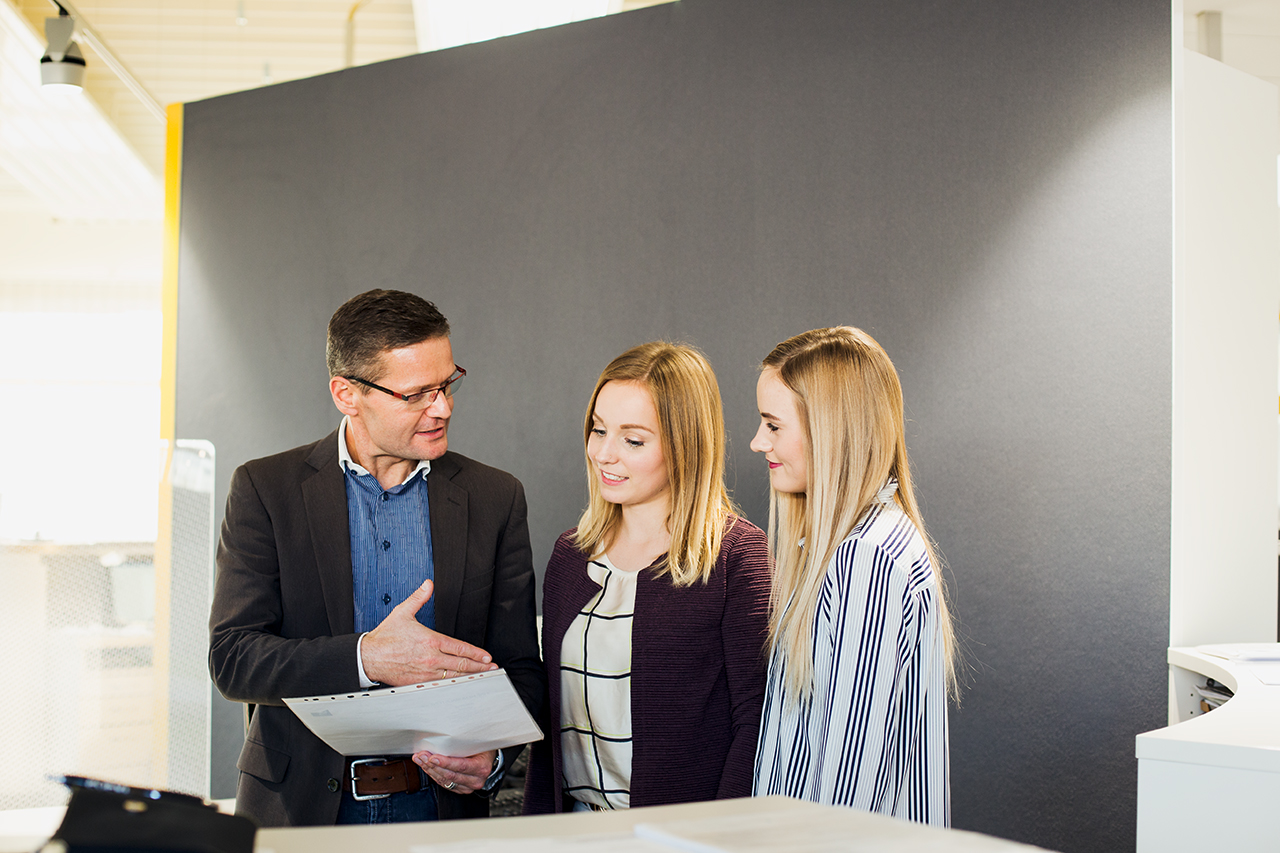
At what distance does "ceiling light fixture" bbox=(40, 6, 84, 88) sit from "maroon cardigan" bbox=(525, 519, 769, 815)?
12.3ft

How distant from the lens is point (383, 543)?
1.96 m

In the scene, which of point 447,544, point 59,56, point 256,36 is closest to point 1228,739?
point 447,544

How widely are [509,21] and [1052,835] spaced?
375 cm

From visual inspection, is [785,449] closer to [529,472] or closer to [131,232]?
[529,472]

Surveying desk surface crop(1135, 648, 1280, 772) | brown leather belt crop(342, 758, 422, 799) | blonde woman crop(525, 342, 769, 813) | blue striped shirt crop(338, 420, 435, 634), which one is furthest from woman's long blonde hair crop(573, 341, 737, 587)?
desk surface crop(1135, 648, 1280, 772)

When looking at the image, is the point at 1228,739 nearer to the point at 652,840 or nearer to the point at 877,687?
the point at 877,687

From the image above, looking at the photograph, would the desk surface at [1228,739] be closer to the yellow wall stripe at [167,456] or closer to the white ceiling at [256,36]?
the yellow wall stripe at [167,456]

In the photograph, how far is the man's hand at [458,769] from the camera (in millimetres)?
1736

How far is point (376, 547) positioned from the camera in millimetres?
1954

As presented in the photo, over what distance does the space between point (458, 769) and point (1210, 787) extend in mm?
1332

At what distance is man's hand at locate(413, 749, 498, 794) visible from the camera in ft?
5.70

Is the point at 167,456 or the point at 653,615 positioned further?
the point at 167,456

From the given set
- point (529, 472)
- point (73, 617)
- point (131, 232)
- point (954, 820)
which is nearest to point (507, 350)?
point (529, 472)

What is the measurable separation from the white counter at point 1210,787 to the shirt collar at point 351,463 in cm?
148
